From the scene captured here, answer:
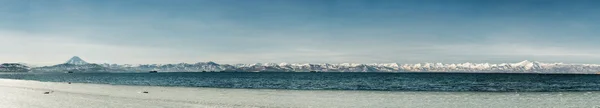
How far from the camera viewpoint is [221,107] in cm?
2411

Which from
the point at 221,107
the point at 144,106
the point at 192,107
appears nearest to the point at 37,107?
the point at 144,106

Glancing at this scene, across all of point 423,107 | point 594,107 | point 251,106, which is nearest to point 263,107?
point 251,106

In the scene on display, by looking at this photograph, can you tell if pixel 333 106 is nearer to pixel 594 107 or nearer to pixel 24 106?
pixel 594 107

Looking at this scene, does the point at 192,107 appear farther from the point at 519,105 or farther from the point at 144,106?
the point at 519,105

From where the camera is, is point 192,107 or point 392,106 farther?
point 392,106

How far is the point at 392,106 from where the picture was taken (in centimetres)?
2625

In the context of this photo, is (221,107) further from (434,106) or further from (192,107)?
(434,106)

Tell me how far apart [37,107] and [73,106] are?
70.8 inches

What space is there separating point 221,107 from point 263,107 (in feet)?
7.51

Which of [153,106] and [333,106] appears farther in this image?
[333,106]

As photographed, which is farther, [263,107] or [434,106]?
[434,106]

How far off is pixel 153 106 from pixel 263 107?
614 centimetres

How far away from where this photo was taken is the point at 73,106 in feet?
82.7

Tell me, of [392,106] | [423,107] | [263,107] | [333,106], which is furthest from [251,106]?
[423,107]
